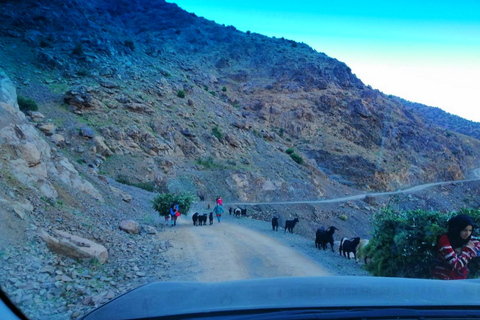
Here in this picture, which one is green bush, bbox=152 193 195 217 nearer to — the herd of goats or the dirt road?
the herd of goats

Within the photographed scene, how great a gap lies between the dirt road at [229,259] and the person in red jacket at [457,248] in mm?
3843

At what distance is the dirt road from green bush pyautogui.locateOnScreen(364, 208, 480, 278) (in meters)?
2.67

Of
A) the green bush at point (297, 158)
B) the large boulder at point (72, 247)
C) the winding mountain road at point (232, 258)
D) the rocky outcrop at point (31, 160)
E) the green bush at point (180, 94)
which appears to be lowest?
the winding mountain road at point (232, 258)

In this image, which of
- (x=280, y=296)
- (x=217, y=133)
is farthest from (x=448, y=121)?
(x=280, y=296)

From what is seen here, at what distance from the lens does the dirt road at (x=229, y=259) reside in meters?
8.31

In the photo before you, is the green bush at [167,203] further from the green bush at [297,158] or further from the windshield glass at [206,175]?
the green bush at [297,158]

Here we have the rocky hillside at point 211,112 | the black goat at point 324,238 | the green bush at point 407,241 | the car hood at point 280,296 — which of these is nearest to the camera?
the car hood at point 280,296

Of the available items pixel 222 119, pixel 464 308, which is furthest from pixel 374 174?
pixel 464 308

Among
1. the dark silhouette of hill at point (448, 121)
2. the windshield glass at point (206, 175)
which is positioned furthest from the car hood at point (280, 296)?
the dark silhouette of hill at point (448, 121)

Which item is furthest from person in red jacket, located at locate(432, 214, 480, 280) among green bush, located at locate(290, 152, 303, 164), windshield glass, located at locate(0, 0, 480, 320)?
green bush, located at locate(290, 152, 303, 164)

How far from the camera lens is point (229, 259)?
9.70 m

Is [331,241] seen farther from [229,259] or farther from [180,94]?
[180,94]

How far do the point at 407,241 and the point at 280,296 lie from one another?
4.30 meters

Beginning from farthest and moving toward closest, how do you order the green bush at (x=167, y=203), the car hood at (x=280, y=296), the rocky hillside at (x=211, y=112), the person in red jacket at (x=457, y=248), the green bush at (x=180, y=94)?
1. the green bush at (x=180, y=94)
2. the rocky hillside at (x=211, y=112)
3. the green bush at (x=167, y=203)
4. the person in red jacket at (x=457, y=248)
5. the car hood at (x=280, y=296)
